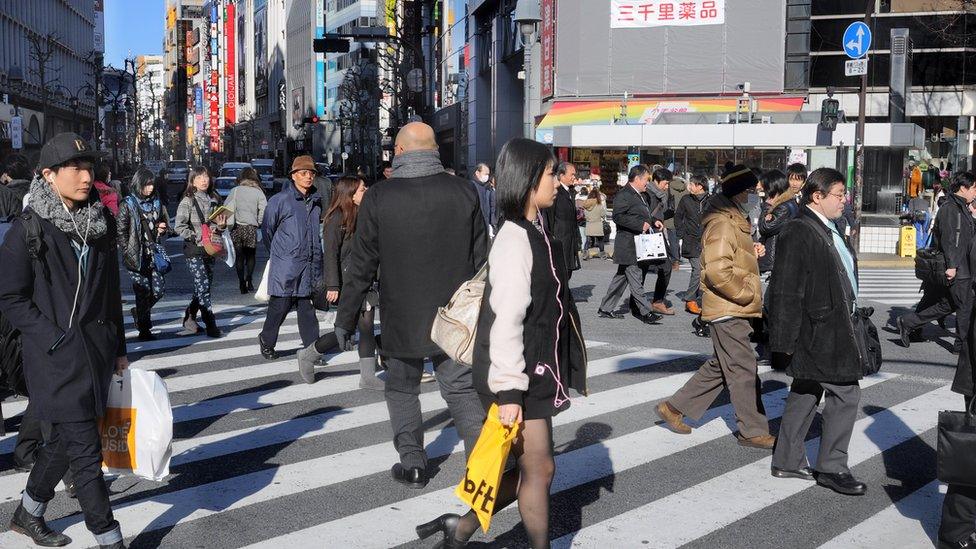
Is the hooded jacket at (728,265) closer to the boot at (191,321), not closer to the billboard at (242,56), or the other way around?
the boot at (191,321)

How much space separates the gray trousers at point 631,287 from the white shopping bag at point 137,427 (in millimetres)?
8451

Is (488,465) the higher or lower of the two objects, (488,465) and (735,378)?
the higher

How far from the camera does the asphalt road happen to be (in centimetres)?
523

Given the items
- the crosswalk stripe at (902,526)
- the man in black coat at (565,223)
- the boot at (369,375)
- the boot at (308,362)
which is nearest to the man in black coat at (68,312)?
the crosswalk stripe at (902,526)

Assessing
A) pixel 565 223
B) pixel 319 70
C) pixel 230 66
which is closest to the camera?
pixel 565 223

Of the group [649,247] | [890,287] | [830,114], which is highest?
[830,114]

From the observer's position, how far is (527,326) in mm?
4039

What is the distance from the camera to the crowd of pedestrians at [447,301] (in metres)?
4.10

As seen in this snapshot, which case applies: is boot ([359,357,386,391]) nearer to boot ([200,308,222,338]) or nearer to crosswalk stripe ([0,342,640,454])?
crosswalk stripe ([0,342,640,454])

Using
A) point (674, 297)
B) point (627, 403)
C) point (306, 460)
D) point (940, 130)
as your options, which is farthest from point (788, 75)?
point (306, 460)

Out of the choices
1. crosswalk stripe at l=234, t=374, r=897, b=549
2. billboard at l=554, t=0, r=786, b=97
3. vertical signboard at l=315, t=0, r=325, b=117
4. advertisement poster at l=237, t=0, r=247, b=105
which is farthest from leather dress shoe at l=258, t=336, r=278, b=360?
advertisement poster at l=237, t=0, r=247, b=105

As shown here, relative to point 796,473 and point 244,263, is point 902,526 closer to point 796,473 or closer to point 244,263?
point 796,473

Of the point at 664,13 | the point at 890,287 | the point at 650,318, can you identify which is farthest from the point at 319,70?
the point at 650,318

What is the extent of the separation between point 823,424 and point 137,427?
11.6 feet
